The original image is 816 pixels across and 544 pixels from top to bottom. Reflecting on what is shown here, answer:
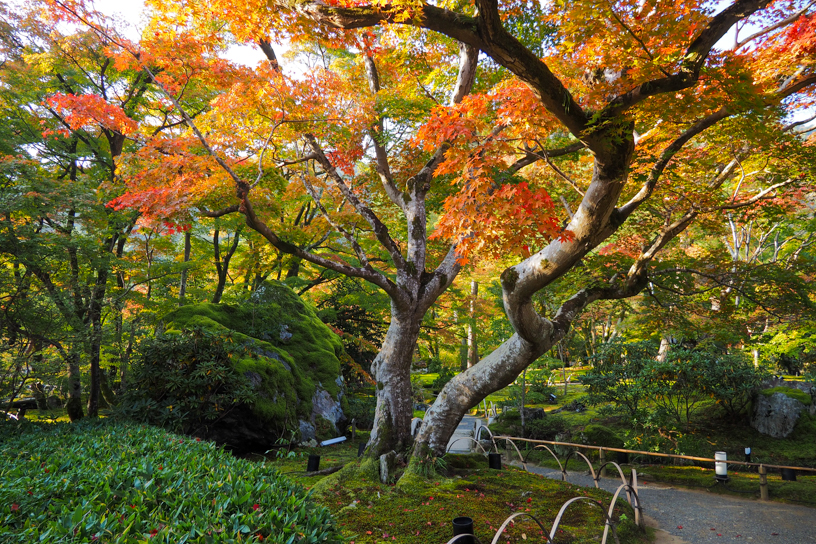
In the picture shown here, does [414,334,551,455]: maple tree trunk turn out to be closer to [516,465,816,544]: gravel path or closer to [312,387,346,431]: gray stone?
[516,465,816,544]: gravel path

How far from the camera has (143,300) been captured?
27.4 feet

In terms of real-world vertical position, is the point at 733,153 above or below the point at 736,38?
below

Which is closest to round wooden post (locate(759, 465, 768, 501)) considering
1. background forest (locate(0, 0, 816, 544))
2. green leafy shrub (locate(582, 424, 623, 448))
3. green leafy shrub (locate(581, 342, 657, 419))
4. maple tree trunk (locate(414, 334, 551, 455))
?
background forest (locate(0, 0, 816, 544))

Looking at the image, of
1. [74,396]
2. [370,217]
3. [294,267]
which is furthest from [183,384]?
[294,267]

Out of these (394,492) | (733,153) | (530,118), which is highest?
(733,153)

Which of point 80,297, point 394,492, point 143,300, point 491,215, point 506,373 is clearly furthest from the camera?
point 143,300

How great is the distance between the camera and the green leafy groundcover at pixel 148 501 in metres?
1.93

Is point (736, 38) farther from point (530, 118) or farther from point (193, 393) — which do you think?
point (193, 393)

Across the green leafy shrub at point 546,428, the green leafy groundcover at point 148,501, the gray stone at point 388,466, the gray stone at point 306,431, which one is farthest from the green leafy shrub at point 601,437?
the green leafy groundcover at point 148,501

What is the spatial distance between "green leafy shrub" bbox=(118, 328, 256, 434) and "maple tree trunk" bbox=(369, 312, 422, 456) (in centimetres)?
239

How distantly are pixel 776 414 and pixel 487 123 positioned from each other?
9.23 meters

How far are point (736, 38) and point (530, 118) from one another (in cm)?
302

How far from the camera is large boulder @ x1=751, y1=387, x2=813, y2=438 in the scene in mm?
8594

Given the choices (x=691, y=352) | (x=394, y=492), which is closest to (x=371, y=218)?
(x=394, y=492)
